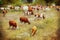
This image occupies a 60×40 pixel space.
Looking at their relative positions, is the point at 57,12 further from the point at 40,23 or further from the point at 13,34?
the point at 13,34

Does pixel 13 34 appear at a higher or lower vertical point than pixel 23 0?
lower

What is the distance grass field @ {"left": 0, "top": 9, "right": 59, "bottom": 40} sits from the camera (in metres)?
1.22

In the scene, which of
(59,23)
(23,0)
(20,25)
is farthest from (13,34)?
(59,23)

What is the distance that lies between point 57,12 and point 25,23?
361 mm

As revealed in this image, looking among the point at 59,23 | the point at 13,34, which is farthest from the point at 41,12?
the point at 13,34

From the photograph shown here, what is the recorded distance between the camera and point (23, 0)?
1278mm

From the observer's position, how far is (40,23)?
1257 mm

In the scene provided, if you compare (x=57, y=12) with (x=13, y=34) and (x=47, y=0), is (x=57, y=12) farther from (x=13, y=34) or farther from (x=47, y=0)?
(x=13, y=34)

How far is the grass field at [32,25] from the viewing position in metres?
1.22

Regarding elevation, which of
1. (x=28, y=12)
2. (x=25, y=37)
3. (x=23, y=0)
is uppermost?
(x=23, y=0)

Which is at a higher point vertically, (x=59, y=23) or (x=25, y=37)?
(x=59, y=23)

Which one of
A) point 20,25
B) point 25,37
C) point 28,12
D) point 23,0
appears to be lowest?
point 25,37

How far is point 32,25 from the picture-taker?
4.12ft

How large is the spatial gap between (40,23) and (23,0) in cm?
31
